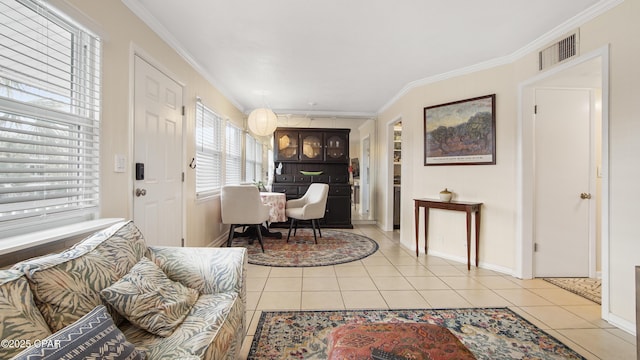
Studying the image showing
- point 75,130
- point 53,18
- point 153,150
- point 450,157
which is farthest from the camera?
point 450,157

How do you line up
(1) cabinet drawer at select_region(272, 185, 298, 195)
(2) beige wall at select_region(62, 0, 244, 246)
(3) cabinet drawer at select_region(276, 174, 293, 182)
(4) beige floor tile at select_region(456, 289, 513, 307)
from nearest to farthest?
(2) beige wall at select_region(62, 0, 244, 246)
(4) beige floor tile at select_region(456, 289, 513, 307)
(1) cabinet drawer at select_region(272, 185, 298, 195)
(3) cabinet drawer at select_region(276, 174, 293, 182)

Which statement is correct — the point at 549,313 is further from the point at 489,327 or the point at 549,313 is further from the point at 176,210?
the point at 176,210

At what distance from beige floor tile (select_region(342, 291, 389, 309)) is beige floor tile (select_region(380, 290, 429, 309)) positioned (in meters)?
0.06

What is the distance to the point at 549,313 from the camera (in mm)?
2158

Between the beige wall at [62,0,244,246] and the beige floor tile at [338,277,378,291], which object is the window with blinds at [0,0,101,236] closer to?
the beige wall at [62,0,244,246]

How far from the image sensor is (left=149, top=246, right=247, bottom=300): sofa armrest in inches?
59.6

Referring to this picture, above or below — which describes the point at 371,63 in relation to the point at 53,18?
above

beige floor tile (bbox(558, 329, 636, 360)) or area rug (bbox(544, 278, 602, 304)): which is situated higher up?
area rug (bbox(544, 278, 602, 304))

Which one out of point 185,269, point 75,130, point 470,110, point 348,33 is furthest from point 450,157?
point 75,130

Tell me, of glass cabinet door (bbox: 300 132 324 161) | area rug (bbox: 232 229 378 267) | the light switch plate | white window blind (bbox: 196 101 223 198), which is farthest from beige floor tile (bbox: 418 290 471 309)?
glass cabinet door (bbox: 300 132 324 161)

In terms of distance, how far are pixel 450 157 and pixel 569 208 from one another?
51.2 inches

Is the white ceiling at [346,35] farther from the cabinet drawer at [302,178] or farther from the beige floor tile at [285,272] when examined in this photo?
the beige floor tile at [285,272]

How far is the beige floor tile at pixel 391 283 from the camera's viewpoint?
262 centimetres

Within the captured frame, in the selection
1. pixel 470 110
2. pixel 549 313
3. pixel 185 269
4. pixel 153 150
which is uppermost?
pixel 470 110
